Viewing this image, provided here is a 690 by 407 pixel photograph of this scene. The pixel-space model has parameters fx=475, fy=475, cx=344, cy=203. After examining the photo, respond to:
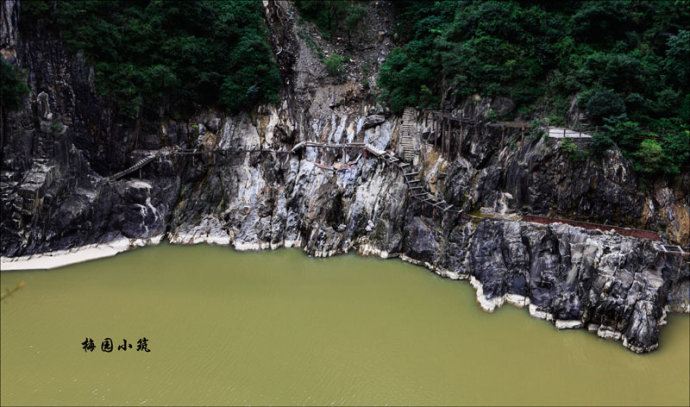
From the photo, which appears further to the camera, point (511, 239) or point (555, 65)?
point (555, 65)

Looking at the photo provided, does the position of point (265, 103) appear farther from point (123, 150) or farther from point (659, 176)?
point (659, 176)

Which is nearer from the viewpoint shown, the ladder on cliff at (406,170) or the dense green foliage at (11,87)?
the dense green foliage at (11,87)

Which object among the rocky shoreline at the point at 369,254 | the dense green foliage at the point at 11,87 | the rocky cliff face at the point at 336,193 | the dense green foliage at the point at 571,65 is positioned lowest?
the rocky shoreline at the point at 369,254

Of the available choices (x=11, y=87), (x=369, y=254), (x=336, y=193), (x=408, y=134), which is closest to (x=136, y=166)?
(x=11, y=87)

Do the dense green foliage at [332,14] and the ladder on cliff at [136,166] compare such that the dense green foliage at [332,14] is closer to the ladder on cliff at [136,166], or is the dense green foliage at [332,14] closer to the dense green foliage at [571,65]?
the dense green foliage at [571,65]

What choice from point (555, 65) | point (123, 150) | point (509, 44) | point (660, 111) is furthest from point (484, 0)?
point (123, 150)

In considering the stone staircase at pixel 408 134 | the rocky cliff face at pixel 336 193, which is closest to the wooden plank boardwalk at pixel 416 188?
the rocky cliff face at pixel 336 193

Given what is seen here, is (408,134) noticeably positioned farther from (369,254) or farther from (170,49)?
(170,49)

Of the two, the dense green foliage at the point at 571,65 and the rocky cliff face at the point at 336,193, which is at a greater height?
the dense green foliage at the point at 571,65
